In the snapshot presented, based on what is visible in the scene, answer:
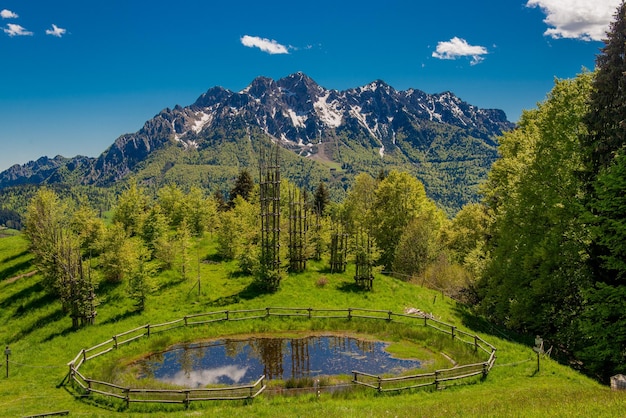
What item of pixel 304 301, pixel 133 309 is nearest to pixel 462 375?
pixel 304 301

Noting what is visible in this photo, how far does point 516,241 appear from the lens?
31156 mm

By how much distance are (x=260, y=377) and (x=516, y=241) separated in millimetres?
21473

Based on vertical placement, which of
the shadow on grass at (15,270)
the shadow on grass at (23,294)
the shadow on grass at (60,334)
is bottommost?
the shadow on grass at (60,334)

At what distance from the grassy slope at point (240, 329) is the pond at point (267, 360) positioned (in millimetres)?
4287

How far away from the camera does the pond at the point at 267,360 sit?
85.2ft

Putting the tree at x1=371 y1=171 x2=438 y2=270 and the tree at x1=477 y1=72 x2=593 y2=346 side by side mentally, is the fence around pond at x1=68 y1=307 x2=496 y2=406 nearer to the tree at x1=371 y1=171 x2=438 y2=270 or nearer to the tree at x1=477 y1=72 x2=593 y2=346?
the tree at x1=477 y1=72 x2=593 y2=346

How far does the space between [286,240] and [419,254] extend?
57.0 ft

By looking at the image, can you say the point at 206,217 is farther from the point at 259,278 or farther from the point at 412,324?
the point at 412,324

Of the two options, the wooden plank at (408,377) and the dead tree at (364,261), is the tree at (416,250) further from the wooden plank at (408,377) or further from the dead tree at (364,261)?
the wooden plank at (408,377)

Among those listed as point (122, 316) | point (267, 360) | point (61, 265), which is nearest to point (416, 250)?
point (267, 360)

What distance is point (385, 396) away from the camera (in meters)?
22.1

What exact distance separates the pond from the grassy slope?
4287mm

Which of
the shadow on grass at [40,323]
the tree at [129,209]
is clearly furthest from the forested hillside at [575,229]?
the tree at [129,209]

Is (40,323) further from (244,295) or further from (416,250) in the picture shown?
(416,250)
